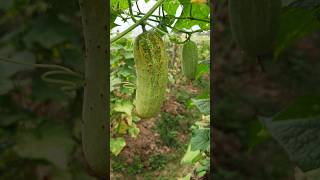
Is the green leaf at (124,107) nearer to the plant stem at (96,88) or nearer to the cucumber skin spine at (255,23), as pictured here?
the plant stem at (96,88)

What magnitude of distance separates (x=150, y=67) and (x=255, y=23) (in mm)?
1194

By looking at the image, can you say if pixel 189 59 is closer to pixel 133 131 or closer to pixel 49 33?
pixel 49 33

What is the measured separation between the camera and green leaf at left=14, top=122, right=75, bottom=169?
3.10 feet

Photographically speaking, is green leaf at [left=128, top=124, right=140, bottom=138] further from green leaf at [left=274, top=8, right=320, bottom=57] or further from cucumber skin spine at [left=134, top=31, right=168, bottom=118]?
green leaf at [left=274, top=8, right=320, bottom=57]

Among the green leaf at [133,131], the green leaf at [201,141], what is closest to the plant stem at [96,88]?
the green leaf at [201,141]

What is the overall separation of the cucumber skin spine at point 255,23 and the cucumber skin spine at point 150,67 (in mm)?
1131

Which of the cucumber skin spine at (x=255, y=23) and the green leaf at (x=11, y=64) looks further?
the green leaf at (x=11, y=64)

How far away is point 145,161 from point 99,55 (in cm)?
342

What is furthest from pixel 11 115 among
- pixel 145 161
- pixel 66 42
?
pixel 145 161

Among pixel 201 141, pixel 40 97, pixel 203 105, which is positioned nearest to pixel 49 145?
pixel 40 97

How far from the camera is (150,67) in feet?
5.78

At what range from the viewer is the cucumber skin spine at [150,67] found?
172 cm

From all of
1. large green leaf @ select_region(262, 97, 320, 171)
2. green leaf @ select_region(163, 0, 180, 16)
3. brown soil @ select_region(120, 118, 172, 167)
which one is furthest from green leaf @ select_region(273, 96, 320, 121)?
brown soil @ select_region(120, 118, 172, 167)

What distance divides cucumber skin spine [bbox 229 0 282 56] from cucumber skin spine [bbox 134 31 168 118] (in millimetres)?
1131
